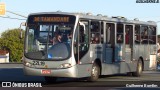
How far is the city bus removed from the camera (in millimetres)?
17672

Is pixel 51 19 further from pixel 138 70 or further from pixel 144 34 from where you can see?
pixel 144 34

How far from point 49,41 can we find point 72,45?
92cm

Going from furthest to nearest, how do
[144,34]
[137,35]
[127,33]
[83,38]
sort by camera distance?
[144,34] → [137,35] → [127,33] → [83,38]

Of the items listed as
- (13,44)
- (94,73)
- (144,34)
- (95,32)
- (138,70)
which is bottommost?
(13,44)

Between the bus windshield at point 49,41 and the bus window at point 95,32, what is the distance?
170 cm

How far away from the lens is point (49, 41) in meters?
17.9

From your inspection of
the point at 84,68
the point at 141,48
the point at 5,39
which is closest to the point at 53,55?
the point at 84,68

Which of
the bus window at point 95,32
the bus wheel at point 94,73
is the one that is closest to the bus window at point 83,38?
the bus window at point 95,32

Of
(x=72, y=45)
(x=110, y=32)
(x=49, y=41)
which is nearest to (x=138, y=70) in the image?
(x=110, y=32)

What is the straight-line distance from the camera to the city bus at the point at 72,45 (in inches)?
696

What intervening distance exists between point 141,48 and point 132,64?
5.07 feet

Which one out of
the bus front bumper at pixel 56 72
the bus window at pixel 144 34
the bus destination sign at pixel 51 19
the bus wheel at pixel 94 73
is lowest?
the bus wheel at pixel 94 73

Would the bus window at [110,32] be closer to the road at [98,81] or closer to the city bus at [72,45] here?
the city bus at [72,45]

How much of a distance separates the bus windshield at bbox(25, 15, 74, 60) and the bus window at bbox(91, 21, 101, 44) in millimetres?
1701
